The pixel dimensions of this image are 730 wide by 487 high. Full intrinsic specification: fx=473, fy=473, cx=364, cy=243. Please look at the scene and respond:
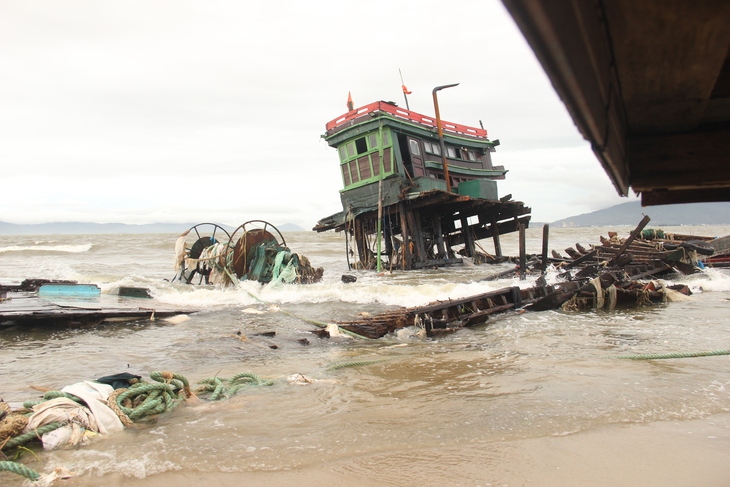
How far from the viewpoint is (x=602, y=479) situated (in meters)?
3.15

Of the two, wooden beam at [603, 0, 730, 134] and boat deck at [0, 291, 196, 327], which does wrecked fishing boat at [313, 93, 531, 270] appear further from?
wooden beam at [603, 0, 730, 134]

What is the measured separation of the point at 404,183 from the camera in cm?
1992

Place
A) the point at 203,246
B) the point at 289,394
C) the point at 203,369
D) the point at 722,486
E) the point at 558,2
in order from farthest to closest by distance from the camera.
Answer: the point at 203,246, the point at 203,369, the point at 289,394, the point at 722,486, the point at 558,2

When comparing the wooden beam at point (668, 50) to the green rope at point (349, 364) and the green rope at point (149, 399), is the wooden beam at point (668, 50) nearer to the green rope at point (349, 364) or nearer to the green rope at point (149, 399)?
the green rope at point (149, 399)

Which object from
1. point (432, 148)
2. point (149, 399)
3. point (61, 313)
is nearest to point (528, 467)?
point (149, 399)

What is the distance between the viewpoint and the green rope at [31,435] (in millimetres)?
3492

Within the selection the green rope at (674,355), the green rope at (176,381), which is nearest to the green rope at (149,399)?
the green rope at (176,381)

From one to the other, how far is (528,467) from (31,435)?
370 cm

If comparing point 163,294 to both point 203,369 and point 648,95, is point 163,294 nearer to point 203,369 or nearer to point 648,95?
point 203,369

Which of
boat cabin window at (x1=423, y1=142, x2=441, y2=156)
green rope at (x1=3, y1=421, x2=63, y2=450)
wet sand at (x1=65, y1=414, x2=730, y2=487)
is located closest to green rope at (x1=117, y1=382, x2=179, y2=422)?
green rope at (x1=3, y1=421, x2=63, y2=450)

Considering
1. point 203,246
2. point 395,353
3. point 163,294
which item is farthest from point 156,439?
point 203,246

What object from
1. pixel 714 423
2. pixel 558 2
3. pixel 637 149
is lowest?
pixel 714 423

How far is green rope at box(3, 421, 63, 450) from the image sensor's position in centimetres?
349

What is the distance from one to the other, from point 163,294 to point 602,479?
14.3m
